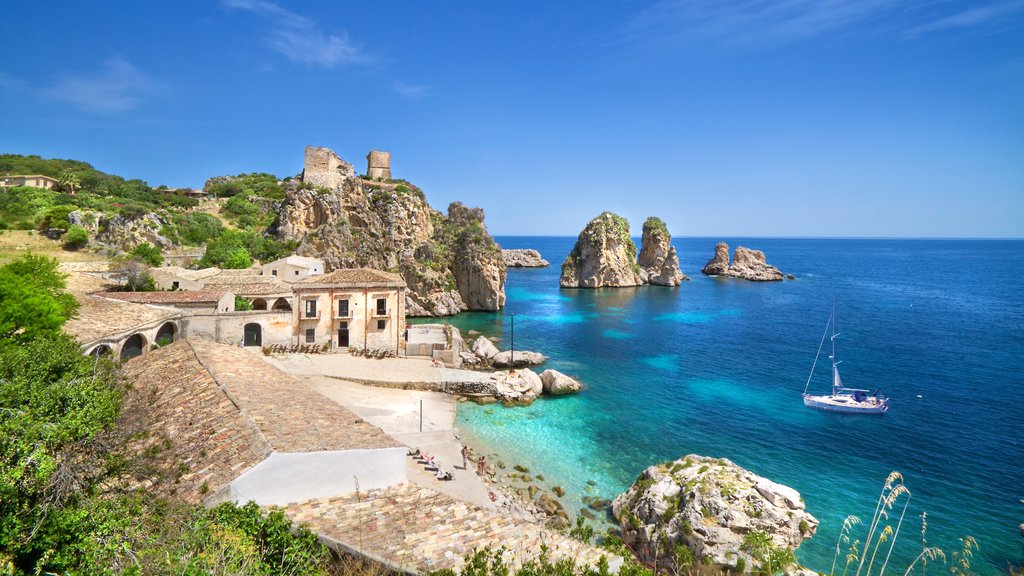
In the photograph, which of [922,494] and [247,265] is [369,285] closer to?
[247,265]

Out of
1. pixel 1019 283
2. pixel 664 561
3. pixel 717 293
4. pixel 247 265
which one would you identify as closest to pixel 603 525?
pixel 664 561

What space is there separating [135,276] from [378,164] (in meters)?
47.5

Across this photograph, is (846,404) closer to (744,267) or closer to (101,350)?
(101,350)

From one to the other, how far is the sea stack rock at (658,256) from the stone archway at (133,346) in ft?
275

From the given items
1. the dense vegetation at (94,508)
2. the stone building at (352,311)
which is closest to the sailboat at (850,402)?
the stone building at (352,311)

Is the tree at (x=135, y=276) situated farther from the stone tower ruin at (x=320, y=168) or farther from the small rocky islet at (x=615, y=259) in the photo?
the small rocky islet at (x=615, y=259)

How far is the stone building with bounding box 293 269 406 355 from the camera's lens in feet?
94.8

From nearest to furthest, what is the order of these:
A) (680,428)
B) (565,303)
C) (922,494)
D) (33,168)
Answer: (922,494), (680,428), (33,168), (565,303)

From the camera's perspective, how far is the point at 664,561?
45.9 ft

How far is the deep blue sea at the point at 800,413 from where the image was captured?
1844 centimetres

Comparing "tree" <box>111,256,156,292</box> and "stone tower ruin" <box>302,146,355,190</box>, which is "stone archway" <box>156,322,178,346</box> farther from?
"stone tower ruin" <box>302,146,355,190</box>

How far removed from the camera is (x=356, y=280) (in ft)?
98.3

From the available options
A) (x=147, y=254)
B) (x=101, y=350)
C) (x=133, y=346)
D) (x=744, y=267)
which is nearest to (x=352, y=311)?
(x=133, y=346)

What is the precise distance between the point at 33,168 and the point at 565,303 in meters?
71.8
